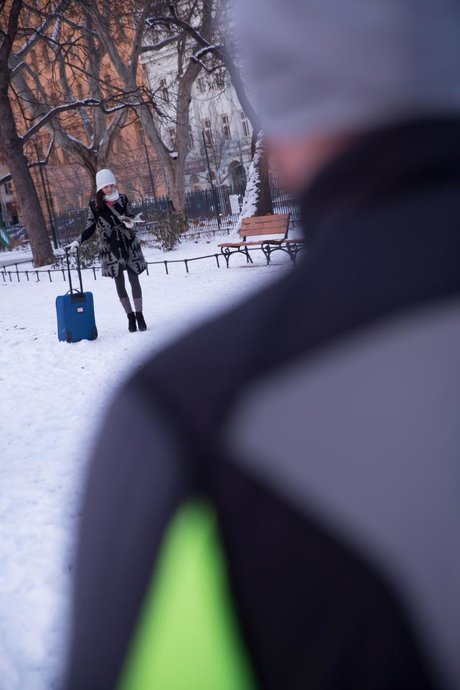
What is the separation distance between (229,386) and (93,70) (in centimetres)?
2754

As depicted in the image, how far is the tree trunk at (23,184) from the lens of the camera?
2067cm

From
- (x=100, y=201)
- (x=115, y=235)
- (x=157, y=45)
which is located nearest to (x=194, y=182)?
(x=157, y=45)

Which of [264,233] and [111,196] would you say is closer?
[111,196]

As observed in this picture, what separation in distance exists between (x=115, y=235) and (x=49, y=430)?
10.8ft

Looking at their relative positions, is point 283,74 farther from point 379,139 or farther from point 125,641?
point 125,641

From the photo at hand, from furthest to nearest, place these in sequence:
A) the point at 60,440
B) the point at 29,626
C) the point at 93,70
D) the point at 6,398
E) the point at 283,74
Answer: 1. the point at 93,70
2. the point at 6,398
3. the point at 60,440
4. the point at 29,626
5. the point at 283,74

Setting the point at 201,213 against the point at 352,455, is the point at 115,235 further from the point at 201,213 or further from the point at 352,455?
the point at 201,213

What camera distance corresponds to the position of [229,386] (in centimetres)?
55

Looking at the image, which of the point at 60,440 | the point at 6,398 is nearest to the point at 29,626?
the point at 60,440

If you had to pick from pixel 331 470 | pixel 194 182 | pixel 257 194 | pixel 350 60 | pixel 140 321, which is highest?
pixel 194 182

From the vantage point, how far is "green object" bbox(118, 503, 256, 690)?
0.55m

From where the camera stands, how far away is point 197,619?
55 cm

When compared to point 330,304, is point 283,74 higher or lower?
higher

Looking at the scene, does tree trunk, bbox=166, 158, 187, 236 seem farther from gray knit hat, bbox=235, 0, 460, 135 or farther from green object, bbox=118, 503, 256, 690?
green object, bbox=118, 503, 256, 690
